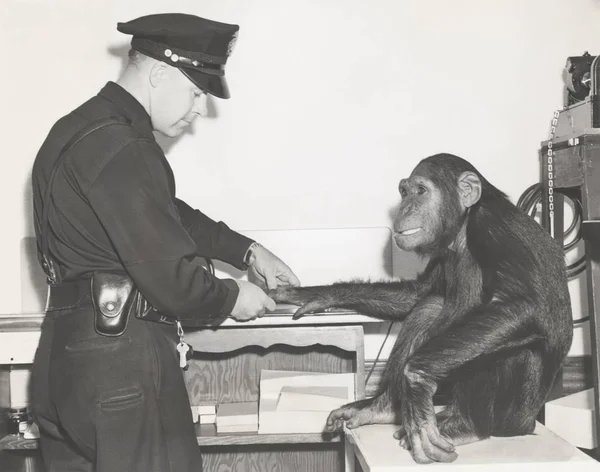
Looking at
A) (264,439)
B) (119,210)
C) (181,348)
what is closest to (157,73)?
(119,210)

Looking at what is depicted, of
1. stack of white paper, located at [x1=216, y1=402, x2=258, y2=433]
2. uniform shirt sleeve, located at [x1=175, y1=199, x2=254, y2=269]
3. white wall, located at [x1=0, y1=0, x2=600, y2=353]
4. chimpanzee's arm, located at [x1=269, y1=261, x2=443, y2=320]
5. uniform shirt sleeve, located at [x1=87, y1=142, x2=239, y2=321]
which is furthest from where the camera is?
white wall, located at [x1=0, y1=0, x2=600, y2=353]

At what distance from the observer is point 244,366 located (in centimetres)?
300

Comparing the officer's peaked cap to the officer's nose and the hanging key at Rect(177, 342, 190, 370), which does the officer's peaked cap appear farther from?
the hanging key at Rect(177, 342, 190, 370)

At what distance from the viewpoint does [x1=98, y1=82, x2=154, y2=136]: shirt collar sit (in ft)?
6.17

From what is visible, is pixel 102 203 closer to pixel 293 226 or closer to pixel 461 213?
pixel 461 213

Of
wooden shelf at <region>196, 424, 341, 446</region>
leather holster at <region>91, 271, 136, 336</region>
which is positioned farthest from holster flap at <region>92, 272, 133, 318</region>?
wooden shelf at <region>196, 424, 341, 446</region>

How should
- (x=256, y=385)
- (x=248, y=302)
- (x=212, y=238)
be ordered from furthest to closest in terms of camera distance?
A: (x=256, y=385), (x=212, y=238), (x=248, y=302)

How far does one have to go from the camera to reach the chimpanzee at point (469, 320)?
6.35 ft

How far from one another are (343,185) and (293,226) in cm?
24

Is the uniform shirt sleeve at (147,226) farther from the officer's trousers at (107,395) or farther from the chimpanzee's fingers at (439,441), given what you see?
the chimpanzee's fingers at (439,441)

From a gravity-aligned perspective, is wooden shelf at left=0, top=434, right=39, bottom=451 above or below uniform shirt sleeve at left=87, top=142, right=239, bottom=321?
below

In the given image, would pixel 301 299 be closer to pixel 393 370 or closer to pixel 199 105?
pixel 393 370

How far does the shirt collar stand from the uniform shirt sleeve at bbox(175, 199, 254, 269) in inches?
18.3

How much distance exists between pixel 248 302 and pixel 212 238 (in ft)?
1.10
